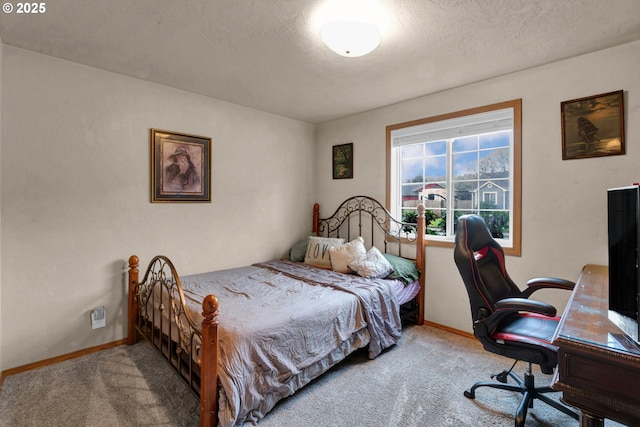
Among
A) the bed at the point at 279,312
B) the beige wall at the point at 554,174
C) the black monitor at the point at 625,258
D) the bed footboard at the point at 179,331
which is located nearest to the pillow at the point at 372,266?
the bed at the point at 279,312

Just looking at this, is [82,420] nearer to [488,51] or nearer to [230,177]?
[230,177]

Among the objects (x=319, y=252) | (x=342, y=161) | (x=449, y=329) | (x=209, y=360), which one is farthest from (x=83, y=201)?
(x=449, y=329)

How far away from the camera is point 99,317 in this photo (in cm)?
258

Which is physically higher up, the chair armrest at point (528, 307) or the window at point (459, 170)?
the window at point (459, 170)

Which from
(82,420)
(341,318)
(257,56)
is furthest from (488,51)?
(82,420)

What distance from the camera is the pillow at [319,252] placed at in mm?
3461

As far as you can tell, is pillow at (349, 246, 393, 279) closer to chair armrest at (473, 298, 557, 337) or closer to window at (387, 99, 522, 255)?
window at (387, 99, 522, 255)

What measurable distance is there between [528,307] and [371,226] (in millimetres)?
2232

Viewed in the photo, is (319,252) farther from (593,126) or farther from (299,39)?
(593,126)

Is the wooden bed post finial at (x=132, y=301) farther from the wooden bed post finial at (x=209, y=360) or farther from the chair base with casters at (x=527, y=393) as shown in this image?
the chair base with casters at (x=527, y=393)

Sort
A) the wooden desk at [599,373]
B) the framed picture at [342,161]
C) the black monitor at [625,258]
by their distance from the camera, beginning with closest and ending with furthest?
the wooden desk at [599,373] → the black monitor at [625,258] → the framed picture at [342,161]

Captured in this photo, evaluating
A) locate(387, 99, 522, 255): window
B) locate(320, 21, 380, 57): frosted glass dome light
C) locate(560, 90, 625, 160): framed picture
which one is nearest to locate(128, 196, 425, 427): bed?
locate(387, 99, 522, 255): window

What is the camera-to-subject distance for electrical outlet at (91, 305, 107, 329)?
2555mm

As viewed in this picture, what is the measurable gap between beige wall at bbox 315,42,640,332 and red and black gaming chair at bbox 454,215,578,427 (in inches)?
23.4
